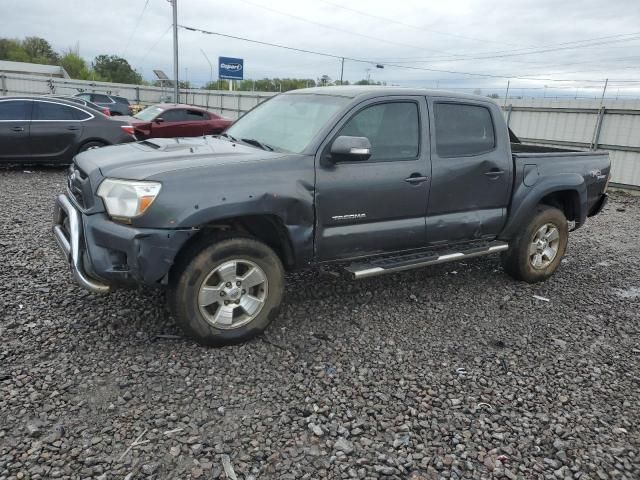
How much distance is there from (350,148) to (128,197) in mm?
1529

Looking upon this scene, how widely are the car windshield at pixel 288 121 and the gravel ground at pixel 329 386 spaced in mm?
1420

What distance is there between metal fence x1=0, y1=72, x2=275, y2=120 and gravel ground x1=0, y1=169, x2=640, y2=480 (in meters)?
18.1

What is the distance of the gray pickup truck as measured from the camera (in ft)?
10.6

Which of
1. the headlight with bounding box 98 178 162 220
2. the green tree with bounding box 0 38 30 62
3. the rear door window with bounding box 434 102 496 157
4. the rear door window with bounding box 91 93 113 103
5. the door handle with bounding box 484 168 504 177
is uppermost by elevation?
the green tree with bounding box 0 38 30 62

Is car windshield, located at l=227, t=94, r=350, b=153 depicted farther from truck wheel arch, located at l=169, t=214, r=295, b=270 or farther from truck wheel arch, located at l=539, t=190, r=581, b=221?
truck wheel arch, located at l=539, t=190, r=581, b=221

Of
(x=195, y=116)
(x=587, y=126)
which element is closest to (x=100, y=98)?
(x=195, y=116)

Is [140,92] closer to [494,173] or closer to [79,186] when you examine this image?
[79,186]

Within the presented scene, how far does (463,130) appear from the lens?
458 centimetres

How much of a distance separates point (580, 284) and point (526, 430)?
9.97 ft

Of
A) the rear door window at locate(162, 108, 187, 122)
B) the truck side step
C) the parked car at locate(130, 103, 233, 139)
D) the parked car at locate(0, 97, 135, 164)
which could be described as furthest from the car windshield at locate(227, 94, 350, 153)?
the rear door window at locate(162, 108, 187, 122)

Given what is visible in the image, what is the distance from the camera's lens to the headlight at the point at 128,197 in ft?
10.3

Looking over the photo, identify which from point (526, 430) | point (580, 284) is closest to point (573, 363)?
point (526, 430)

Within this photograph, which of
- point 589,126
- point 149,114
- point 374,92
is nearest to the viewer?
point 374,92

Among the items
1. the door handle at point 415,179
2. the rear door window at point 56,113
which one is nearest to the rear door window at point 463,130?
the door handle at point 415,179
